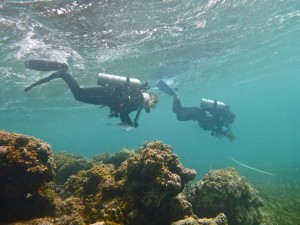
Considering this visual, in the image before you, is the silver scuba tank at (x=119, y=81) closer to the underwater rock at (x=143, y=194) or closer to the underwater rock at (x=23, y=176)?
the underwater rock at (x=143, y=194)

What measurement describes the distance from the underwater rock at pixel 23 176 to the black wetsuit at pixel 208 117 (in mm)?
12293

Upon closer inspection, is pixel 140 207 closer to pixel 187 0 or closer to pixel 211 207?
pixel 211 207

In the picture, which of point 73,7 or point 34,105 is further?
point 34,105

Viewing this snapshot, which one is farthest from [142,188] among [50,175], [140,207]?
[50,175]

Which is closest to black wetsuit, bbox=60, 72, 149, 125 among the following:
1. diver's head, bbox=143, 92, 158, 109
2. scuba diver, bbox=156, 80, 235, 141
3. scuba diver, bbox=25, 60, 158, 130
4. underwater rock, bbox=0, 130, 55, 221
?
scuba diver, bbox=25, 60, 158, 130

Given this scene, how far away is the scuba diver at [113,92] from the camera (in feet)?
39.0

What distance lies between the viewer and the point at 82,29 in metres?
15.1

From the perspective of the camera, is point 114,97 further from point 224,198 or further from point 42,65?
point 224,198

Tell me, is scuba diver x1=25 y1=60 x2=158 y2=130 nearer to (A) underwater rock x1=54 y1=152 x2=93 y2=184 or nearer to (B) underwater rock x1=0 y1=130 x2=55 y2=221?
(A) underwater rock x1=54 y1=152 x2=93 y2=184

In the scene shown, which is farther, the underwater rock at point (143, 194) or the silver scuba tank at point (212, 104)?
the silver scuba tank at point (212, 104)

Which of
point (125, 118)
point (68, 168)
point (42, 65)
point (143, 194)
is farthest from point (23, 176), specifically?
point (42, 65)

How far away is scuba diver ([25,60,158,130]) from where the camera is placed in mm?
11875

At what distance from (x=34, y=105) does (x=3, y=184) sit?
107 feet

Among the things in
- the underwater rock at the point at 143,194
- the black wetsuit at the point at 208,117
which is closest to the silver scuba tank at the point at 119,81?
the underwater rock at the point at 143,194
